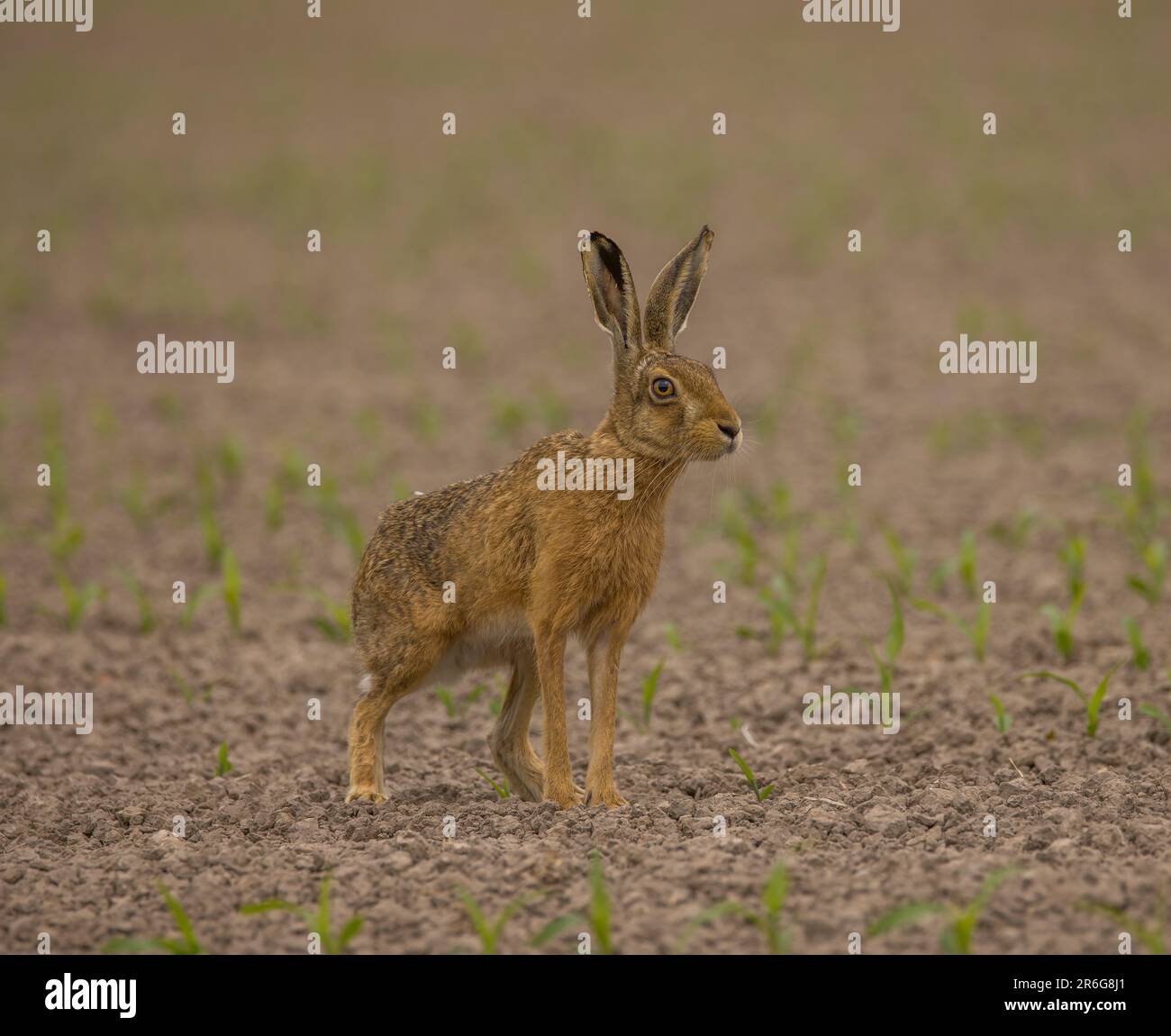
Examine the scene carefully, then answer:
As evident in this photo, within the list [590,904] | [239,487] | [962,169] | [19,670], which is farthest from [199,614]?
[962,169]

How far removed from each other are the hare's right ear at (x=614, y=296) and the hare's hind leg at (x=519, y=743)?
158 cm

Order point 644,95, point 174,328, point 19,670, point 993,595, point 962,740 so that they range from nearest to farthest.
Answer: point 962,740
point 19,670
point 993,595
point 174,328
point 644,95

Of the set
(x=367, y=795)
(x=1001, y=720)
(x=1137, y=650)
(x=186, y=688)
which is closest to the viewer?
(x=367, y=795)

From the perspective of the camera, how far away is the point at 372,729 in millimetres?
6215

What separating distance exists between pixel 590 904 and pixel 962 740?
2.92 m

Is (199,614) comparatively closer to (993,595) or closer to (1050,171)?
(993,595)

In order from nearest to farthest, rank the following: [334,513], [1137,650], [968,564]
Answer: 1. [1137,650]
2. [968,564]
3. [334,513]

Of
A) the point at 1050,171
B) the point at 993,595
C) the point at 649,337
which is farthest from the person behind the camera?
the point at 1050,171

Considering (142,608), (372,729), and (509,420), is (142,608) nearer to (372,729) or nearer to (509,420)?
(372,729)

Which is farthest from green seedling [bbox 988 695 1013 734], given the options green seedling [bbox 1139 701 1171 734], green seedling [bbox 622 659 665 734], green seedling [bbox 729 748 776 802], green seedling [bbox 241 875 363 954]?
green seedling [bbox 241 875 363 954]

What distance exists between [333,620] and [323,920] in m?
4.90

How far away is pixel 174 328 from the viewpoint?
1739 cm

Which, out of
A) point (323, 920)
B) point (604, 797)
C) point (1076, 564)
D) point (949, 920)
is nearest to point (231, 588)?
point (604, 797)

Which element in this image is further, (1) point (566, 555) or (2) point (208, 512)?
(2) point (208, 512)
